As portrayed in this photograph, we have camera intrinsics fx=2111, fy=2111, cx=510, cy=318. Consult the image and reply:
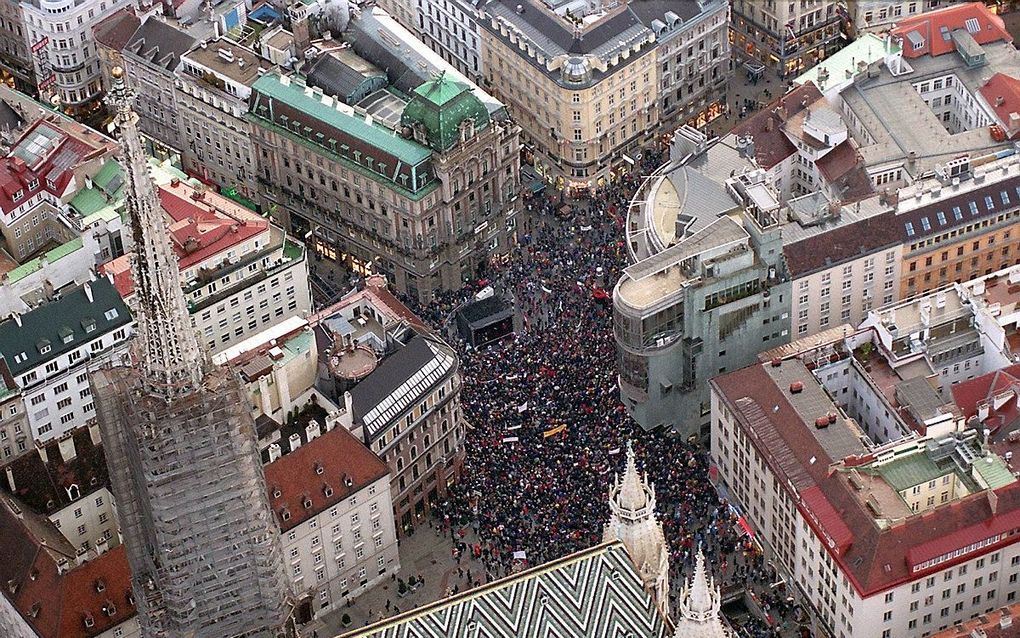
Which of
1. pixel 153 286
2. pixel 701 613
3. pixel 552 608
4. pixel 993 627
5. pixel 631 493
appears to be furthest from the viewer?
pixel 993 627

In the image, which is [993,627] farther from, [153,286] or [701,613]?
[153,286]

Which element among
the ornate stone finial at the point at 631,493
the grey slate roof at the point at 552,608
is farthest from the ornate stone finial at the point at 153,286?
the ornate stone finial at the point at 631,493

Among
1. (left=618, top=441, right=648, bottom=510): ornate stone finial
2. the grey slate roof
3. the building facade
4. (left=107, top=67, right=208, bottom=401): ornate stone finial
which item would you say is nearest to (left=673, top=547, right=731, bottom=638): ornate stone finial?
the grey slate roof

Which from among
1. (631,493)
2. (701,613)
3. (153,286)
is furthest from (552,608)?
(153,286)

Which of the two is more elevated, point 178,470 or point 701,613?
point 178,470

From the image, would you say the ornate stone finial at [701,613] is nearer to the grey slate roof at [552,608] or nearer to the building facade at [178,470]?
the grey slate roof at [552,608]

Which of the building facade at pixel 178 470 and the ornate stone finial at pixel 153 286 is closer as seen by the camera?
the ornate stone finial at pixel 153 286
